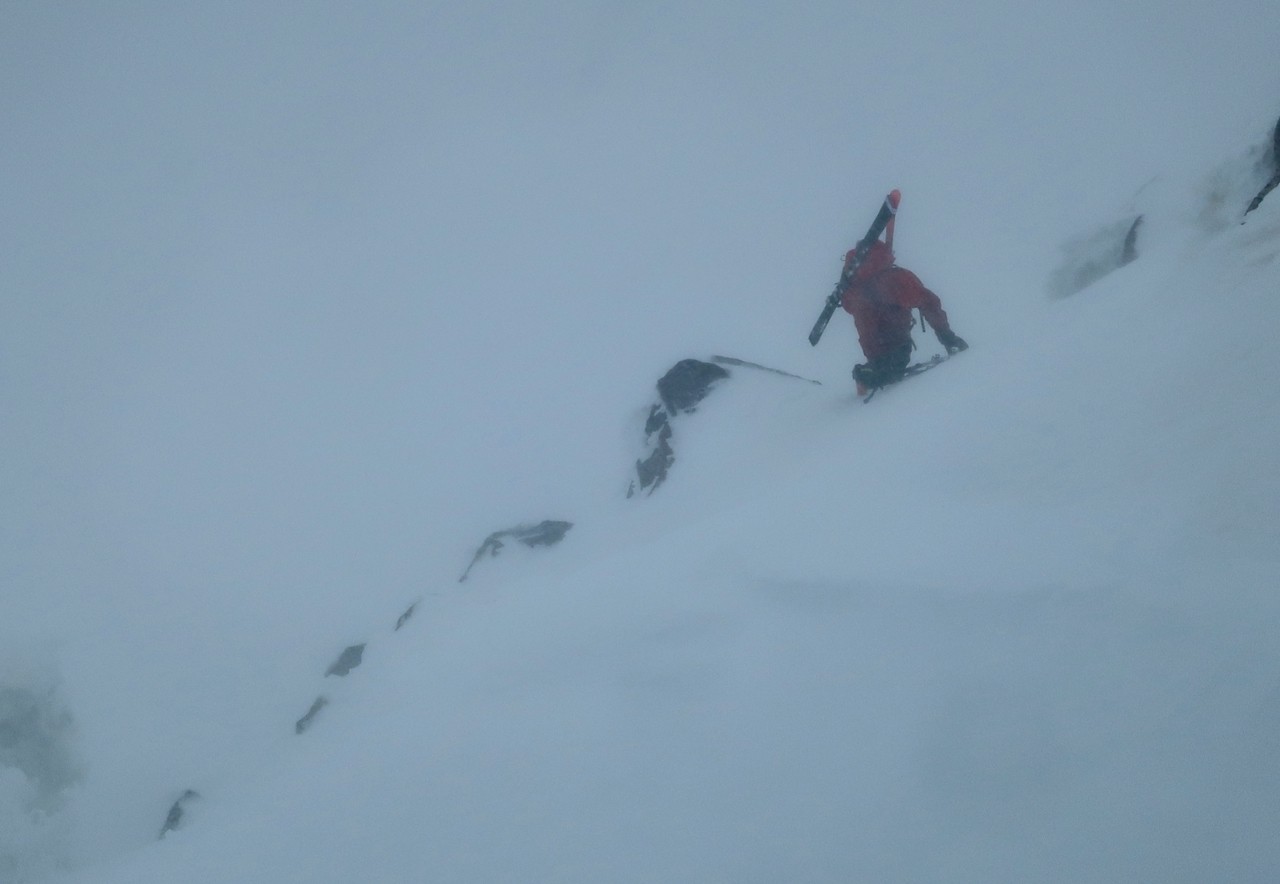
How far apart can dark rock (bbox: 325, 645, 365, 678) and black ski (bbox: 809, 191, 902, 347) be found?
11.3 metres

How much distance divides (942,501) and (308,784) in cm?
438

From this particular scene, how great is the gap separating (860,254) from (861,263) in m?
0.16

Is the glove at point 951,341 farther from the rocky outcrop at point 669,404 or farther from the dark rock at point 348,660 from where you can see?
the dark rock at point 348,660

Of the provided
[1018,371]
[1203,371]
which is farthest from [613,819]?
[1018,371]

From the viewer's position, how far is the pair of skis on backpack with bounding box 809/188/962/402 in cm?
887

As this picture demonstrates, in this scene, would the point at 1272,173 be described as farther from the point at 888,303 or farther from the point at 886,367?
the point at 886,367

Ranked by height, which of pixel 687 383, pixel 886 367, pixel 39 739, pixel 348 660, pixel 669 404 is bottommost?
pixel 39 739

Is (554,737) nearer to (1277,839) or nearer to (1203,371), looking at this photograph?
(1277,839)

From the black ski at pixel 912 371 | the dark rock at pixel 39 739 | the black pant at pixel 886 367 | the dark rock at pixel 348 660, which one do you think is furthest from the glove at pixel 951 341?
the dark rock at pixel 39 739

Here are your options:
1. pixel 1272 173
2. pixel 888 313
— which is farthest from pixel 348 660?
pixel 1272 173

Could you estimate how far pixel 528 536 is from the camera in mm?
15094

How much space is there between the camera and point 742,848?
2488 mm

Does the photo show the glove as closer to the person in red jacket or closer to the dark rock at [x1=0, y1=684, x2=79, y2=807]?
the person in red jacket

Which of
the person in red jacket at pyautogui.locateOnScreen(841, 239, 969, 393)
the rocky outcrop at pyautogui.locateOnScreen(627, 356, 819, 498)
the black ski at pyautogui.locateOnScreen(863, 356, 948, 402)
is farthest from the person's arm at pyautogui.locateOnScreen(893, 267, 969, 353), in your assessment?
the rocky outcrop at pyautogui.locateOnScreen(627, 356, 819, 498)
